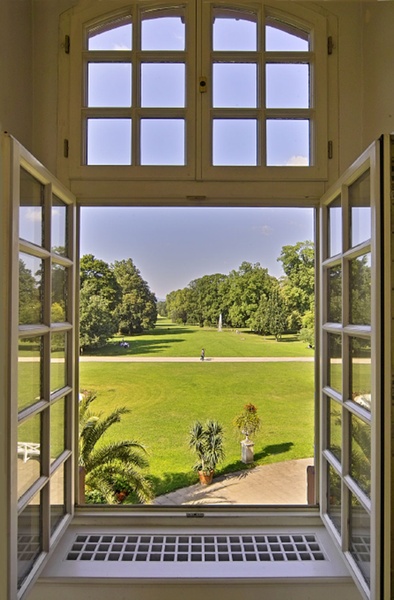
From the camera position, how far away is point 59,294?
1645 mm

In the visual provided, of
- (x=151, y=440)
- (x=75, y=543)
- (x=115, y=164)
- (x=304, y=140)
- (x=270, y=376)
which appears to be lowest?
(x=75, y=543)

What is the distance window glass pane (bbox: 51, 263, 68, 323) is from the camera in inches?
62.4

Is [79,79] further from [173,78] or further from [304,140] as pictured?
[304,140]

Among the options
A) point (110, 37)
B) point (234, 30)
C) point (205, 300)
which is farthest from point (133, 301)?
point (234, 30)

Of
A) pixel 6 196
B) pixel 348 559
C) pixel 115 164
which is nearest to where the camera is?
pixel 6 196

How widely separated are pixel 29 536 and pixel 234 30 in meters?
2.11

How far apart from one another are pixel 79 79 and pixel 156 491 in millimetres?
1804

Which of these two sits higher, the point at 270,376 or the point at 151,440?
the point at 270,376

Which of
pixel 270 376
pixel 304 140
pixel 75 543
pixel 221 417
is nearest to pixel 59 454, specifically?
pixel 75 543

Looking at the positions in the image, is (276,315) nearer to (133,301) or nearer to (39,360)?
(133,301)

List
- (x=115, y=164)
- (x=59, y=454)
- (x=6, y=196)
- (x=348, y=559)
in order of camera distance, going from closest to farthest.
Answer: (x=6, y=196) → (x=348, y=559) → (x=59, y=454) → (x=115, y=164)

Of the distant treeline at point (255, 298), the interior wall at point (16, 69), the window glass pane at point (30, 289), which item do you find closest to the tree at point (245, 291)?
the distant treeline at point (255, 298)

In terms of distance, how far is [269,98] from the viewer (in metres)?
1.78

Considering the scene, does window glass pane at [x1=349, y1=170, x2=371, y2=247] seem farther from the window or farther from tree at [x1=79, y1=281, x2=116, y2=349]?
tree at [x1=79, y1=281, x2=116, y2=349]
